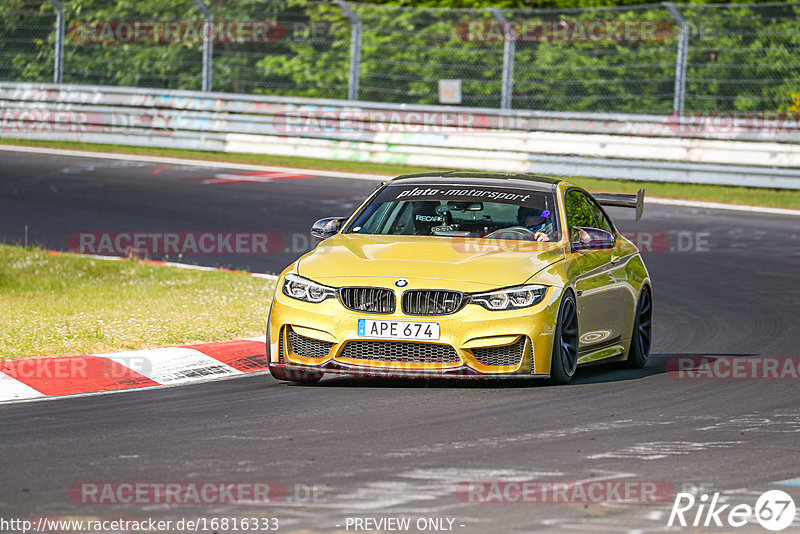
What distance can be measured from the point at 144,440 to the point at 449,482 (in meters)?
1.74

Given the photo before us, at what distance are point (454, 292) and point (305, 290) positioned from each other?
0.96 metres

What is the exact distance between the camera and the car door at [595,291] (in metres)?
9.54

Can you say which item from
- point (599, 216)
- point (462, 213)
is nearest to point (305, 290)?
point (462, 213)

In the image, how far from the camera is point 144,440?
7.06m

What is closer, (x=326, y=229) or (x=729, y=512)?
(x=729, y=512)

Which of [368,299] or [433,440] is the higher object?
[368,299]

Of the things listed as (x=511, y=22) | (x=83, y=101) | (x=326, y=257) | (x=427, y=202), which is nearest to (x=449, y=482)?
(x=326, y=257)

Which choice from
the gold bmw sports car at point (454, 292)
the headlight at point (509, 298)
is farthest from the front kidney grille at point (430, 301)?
the headlight at point (509, 298)

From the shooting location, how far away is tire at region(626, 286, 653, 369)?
Result: 1047 cm

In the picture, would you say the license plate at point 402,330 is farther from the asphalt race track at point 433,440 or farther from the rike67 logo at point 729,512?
the rike67 logo at point 729,512

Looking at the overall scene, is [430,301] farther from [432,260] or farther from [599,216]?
[599,216]

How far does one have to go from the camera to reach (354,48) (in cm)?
2520

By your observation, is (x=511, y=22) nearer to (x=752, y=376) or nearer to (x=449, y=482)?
(x=752, y=376)

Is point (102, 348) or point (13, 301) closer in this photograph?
point (102, 348)
